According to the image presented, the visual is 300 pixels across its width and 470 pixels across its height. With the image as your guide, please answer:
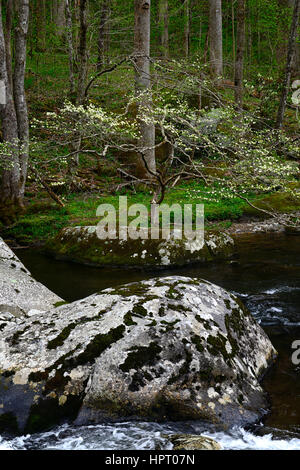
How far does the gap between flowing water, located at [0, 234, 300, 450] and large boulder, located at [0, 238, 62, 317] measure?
100cm

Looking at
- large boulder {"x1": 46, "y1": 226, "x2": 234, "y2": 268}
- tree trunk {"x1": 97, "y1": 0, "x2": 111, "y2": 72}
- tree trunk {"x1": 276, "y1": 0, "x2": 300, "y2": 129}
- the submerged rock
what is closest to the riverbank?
large boulder {"x1": 46, "y1": 226, "x2": 234, "y2": 268}

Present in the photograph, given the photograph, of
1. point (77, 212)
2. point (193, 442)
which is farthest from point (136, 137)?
point (193, 442)

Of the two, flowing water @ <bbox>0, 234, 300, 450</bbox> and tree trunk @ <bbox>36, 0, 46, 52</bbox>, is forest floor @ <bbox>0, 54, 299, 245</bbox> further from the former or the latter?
tree trunk @ <bbox>36, 0, 46, 52</bbox>

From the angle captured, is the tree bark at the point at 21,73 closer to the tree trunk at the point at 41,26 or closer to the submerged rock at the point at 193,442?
the submerged rock at the point at 193,442

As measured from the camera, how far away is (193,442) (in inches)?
116

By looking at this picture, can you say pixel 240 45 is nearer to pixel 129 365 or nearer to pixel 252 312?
pixel 252 312

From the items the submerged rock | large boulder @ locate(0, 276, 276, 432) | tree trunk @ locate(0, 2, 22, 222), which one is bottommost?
the submerged rock

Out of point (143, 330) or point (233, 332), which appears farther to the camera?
point (233, 332)

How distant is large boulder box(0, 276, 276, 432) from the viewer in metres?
3.38

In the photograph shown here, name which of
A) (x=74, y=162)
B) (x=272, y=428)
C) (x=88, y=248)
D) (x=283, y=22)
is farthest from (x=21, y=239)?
(x=283, y=22)

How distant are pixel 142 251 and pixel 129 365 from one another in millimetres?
5361
